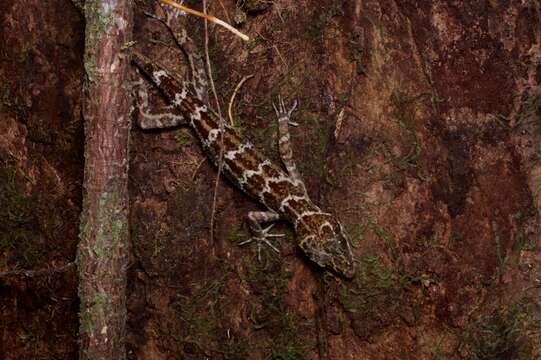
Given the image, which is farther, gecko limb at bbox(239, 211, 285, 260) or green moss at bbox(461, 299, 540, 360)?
gecko limb at bbox(239, 211, 285, 260)

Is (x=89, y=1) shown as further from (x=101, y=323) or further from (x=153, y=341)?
(x=153, y=341)

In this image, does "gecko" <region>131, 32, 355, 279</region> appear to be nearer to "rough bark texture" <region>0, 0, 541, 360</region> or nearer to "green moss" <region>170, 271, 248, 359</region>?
"rough bark texture" <region>0, 0, 541, 360</region>

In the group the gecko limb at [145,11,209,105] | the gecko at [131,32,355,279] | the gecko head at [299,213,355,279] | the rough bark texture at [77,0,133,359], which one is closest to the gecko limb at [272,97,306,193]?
the gecko at [131,32,355,279]

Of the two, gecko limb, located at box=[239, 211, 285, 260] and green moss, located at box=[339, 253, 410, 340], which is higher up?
gecko limb, located at box=[239, 211, 285, 260]

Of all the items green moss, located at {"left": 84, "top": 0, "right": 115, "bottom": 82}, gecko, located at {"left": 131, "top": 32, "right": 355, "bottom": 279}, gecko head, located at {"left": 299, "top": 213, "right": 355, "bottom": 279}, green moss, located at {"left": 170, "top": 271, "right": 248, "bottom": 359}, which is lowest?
green moss, located at {"left": 170, "top": 271, "right": 248, "bottom": 359}

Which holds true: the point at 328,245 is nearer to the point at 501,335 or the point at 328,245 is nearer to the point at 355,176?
the point at 355,176
